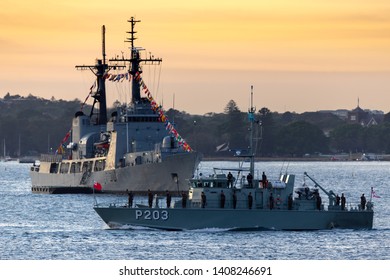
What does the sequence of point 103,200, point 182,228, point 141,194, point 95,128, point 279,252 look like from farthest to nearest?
point 95,128, point 141,194, point 103,200, point 182,228, point 279,252

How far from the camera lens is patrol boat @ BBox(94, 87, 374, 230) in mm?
78438

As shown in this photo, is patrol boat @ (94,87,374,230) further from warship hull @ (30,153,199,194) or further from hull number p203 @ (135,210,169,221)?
warship hull @ (30,153,199,194)

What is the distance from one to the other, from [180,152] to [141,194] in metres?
5.16

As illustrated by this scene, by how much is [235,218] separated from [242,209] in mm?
766

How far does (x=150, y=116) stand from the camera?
13200cm

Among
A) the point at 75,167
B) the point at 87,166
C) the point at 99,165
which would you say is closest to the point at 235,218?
the point at 99,165

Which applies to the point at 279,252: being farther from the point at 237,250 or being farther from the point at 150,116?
the point at 150,116

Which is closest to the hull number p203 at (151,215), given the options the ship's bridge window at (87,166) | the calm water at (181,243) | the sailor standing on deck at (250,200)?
the calm water at (181,243)

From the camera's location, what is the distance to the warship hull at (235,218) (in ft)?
258

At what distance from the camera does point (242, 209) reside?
3086 inches

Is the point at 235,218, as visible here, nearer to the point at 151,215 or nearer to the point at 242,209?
the point at 242,209

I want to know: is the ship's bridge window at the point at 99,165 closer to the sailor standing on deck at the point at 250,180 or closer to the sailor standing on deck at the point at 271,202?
the sailor standing on deck at the point at 250,180

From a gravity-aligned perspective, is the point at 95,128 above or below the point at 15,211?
above
